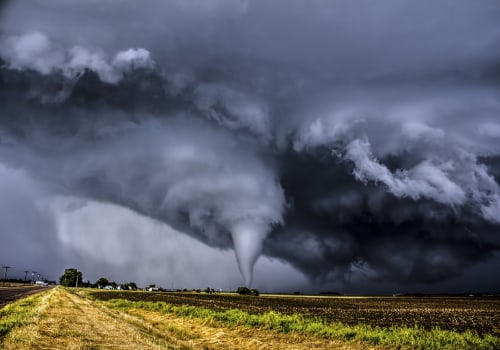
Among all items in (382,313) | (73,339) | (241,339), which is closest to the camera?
(73,339)

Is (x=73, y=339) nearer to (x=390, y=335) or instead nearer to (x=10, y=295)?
(x=390, y=335)

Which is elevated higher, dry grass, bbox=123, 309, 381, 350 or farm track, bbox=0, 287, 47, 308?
dry grass, bbox=123, 309, 381, 350

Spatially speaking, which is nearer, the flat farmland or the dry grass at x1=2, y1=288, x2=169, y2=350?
the dry grass at x1=2, y1=288, x2=169, y2=350

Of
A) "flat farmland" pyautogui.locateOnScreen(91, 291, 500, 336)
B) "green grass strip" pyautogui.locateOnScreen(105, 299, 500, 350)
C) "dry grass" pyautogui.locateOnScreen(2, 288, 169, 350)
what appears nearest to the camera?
"dry grass" pyautogui.locateOnScreen(2, 288, 169, 350)

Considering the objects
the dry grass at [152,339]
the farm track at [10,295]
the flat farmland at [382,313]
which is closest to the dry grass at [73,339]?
the dry grass at [152,339]

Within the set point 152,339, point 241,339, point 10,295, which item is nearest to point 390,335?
point 241,339

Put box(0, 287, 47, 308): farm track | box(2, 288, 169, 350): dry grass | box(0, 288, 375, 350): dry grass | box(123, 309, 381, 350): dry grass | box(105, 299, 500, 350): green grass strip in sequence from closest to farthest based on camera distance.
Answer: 1. box(2, 288, 169, 350): dry grass
2. box(0, 288, 375, 350): dry grass
3. box(105, 299, 500, 350): green grass strip
4. box(123, 309, 381, 350): dry grass
5. box(0, 287, 47, 308): farm track

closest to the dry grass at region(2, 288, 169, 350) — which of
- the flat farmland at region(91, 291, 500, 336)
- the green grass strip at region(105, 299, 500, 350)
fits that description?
the green grass strip at region(105, 299, 500, 350)

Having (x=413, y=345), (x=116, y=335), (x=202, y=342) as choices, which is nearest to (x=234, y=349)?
(x=202, y=342)

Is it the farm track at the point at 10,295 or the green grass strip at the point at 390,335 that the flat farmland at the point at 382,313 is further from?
the farm track at the point at 10,295

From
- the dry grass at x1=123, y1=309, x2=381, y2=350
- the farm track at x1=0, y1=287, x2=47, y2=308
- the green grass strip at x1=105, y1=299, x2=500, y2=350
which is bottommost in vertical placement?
the farm track at x1=0, y1=287, x2=47, y2=308

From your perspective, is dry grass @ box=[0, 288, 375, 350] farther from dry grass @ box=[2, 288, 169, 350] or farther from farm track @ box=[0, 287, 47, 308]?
farm track @ box=[0, 287, 47, 308]

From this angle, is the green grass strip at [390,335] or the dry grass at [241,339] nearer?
the green grass strip at [390,335]

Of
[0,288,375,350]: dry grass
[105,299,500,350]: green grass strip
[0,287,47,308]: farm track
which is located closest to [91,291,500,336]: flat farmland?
[105,299,500,350]: green grass strip
